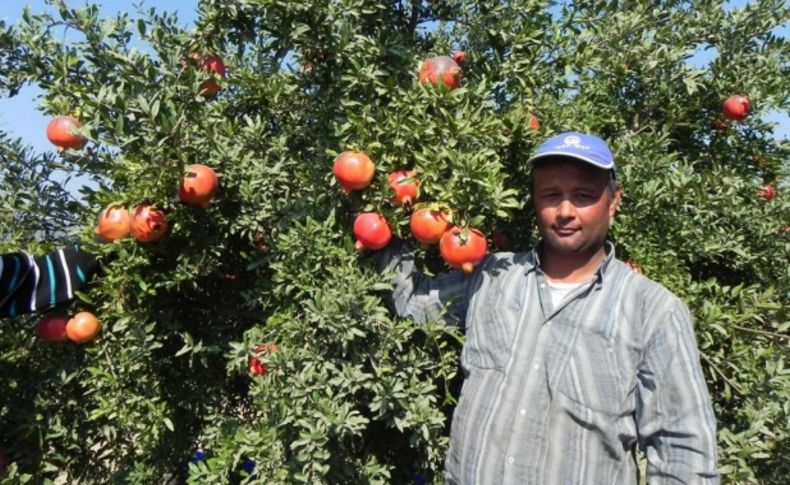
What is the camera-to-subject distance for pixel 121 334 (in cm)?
203

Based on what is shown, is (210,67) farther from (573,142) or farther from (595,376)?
(595,376)

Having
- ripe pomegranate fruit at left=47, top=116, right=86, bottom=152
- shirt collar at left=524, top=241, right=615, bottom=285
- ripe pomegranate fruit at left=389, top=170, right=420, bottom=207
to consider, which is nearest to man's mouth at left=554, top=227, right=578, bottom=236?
shirt collar at left=524, top=241, right=615, bottom=285

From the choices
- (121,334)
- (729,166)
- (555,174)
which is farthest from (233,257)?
(729,166)

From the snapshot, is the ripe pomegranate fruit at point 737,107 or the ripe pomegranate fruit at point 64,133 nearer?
the ripe pomegranate fruit at point 64,133

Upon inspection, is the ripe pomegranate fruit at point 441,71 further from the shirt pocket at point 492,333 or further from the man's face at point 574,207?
the shirt pocket at point 492,333

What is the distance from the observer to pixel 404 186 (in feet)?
5.66

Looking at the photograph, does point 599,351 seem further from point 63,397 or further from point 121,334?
point 63,397

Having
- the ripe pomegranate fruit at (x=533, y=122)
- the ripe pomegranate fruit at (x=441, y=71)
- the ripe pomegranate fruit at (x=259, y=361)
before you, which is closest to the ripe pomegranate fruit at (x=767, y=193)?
the ripe pomegranate fruit at (x=533, y=122)

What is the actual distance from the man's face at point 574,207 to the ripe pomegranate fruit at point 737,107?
1370mm

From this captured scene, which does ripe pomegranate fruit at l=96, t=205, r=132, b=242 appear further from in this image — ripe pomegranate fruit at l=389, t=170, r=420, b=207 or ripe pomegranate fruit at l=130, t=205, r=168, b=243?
ripe pomegranate fruit at l=389, t=170, r=420, b=207

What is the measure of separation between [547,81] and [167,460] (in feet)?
6.64

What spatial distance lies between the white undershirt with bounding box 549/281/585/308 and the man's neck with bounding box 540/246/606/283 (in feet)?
0.04

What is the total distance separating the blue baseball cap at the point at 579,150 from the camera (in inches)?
63.0

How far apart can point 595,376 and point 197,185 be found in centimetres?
119
